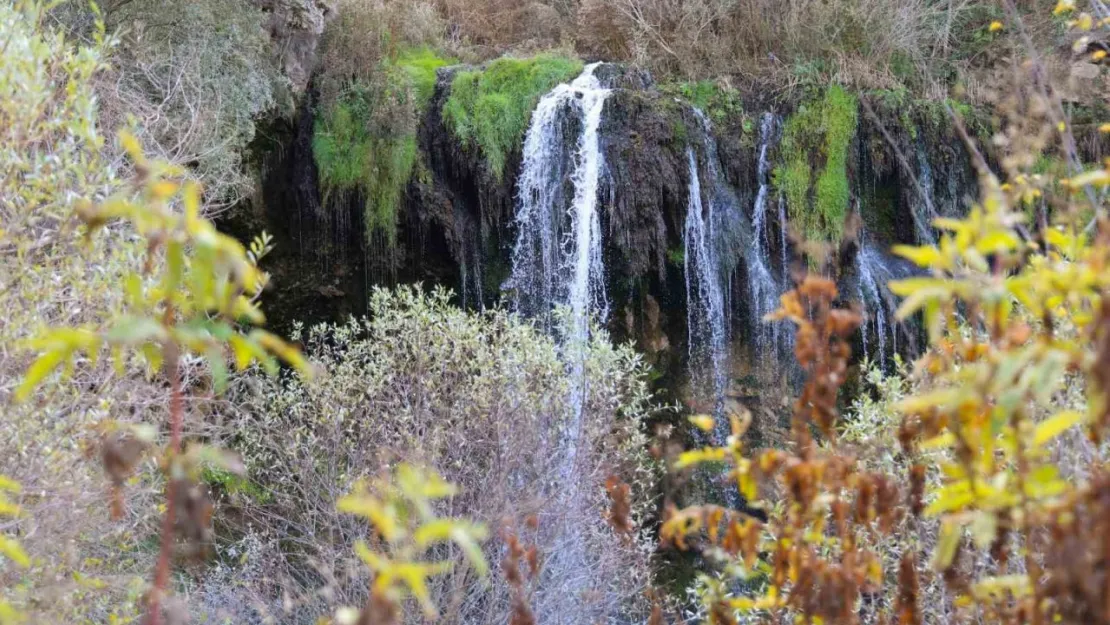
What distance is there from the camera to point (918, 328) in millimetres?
9711

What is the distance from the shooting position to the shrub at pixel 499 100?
32.5 ft

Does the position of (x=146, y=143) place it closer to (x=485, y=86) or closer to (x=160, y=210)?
(x=485, y=86)

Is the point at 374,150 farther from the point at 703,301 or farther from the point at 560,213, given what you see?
the point at 703,301

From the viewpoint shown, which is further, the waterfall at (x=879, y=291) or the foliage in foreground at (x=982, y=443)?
the waterfall at (x=879, y=291)

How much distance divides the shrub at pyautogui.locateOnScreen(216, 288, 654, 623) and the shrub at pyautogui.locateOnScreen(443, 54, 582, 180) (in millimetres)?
3789

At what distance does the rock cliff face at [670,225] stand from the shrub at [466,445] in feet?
11.3

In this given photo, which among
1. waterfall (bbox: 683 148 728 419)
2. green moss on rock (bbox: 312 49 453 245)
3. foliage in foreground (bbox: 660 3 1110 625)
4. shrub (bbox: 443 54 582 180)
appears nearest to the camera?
foliage in foreground (bbox: 660 3 1110 625)

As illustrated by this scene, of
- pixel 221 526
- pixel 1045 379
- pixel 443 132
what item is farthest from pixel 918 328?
pixel 1045 379

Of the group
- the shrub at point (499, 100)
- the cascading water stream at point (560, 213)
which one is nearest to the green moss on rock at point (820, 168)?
the cascading water stream at point (560, 213)

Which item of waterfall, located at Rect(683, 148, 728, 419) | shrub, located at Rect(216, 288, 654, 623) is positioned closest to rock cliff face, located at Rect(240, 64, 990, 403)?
waterfall, located at Rect(683, 148, 728, 419)

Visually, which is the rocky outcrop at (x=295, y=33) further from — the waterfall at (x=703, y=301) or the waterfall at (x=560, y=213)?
the waterfall at (x=703, y=301)

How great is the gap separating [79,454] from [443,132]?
7.13 metres

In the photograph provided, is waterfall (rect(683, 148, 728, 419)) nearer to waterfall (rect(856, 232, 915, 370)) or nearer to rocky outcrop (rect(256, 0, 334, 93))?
waterfall (rect(856, 232, 915, 370))

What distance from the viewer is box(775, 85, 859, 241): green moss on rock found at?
32.7ft
